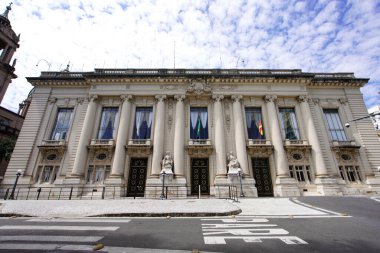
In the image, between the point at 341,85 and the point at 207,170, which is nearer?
the point at 207,170

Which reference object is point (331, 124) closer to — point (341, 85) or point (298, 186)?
point (341, 85)

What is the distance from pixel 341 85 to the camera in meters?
22.8

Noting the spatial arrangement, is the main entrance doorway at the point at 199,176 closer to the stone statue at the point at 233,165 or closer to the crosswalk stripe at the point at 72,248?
the stone statue at the point at 233,165

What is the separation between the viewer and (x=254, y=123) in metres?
21.2

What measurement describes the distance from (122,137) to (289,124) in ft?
61.2

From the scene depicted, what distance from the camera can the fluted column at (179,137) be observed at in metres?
18.5

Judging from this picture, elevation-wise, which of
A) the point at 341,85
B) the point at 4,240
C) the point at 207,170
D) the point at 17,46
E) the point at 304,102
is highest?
the point at 17,46

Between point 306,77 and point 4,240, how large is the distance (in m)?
26.6

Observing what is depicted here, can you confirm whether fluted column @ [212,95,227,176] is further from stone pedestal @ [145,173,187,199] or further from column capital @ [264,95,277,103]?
column capital @ [264,95,277,103]

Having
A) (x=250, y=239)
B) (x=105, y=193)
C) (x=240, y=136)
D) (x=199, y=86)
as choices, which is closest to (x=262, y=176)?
(x=240, y=136)

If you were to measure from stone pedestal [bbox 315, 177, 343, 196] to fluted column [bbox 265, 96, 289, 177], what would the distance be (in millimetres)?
3165

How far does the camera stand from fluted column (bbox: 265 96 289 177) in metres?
18.4

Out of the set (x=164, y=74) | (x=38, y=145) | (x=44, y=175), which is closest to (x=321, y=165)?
(x=164, y=74)

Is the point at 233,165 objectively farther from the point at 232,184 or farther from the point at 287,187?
the point at 287,187
